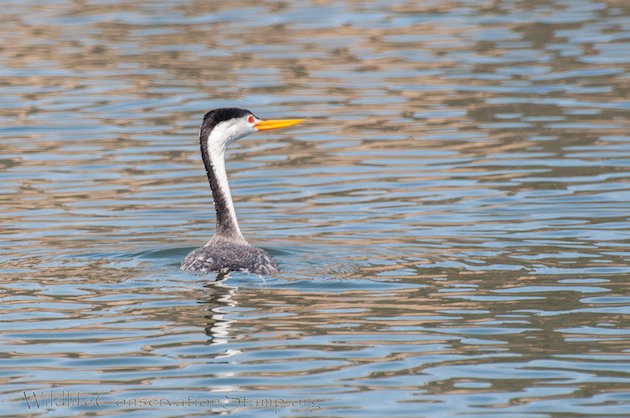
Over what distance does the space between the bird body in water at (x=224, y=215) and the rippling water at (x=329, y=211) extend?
7.8 inches

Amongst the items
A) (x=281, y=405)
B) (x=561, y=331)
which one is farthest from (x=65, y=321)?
(x=561, y=331)

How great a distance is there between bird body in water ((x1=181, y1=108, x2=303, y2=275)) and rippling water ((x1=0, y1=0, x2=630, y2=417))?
0.20 meters

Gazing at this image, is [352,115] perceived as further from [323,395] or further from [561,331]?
[323,395]

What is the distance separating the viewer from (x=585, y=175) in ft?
59.1

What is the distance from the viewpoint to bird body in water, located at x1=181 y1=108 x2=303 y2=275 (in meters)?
13.7

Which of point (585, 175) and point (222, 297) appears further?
point (585, 175)

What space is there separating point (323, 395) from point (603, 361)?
1.98 meters

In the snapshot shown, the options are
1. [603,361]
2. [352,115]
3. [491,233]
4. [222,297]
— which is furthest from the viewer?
[352,115]

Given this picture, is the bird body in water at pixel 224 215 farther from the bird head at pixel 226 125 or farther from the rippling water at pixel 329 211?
the rippling water at pixel 329 211

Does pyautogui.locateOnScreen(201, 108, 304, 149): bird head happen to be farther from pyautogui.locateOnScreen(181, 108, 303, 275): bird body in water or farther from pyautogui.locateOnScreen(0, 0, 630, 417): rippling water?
pyautogui.locateOnScreen(0, 0, 630, 417): rippling water

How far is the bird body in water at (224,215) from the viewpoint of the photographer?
1369 centimetres

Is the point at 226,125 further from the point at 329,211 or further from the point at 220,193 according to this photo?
the point at 329,211

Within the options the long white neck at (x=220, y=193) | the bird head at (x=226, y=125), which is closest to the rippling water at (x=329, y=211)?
the long white neck at (x=220, y=193)

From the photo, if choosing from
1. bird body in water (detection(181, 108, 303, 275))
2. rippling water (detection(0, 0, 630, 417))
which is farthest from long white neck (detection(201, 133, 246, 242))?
rippling water (detection(0, 0, 630, 417))
